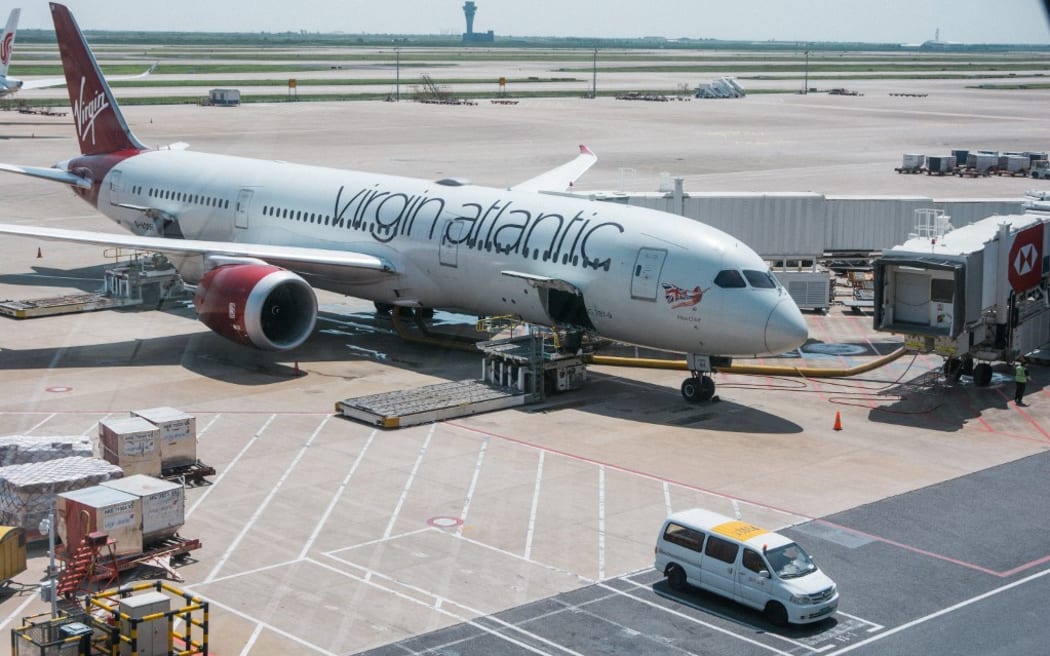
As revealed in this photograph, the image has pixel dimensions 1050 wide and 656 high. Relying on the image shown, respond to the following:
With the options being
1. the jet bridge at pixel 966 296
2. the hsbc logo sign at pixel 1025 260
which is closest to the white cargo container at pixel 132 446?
the jet bridge at pixel 966 296

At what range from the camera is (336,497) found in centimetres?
2812

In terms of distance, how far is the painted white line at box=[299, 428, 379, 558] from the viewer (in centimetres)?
2538

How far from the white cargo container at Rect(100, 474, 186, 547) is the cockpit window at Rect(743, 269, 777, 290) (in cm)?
1597

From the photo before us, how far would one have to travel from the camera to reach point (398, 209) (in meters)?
42.5

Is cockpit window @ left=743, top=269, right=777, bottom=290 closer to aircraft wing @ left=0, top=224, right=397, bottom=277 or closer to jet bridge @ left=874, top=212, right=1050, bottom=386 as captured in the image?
jet bridge @ left=874, top=212, right=1050, bottom=386

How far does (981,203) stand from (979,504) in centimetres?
2322

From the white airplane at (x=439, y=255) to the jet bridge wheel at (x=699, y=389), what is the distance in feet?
0.14

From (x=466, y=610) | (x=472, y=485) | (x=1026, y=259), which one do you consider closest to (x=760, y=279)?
(x=1026, y=259)

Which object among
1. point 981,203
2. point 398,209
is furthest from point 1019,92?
point 398,209

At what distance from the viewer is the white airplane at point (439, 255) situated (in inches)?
1377

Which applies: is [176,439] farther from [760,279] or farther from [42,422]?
[760,279]

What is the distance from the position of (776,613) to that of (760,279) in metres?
14.0

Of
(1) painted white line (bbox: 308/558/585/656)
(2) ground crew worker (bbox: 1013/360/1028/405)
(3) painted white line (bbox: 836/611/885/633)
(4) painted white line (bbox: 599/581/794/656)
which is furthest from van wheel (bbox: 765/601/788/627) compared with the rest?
(2) ground crew worker (bbox: 1013/360/1028/405)

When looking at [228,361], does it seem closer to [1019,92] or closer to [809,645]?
[809,645]
